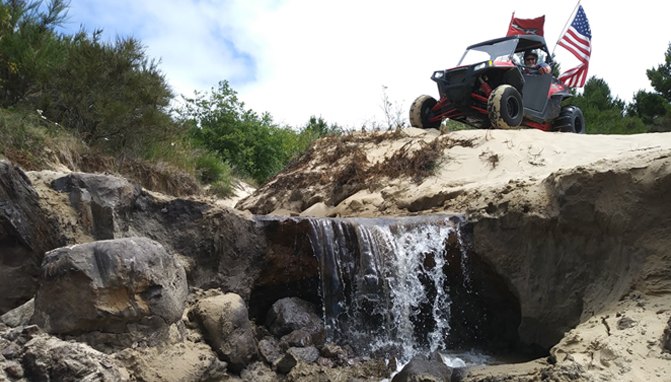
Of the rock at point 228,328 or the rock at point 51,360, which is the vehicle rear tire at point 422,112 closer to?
the rock at point 228,328

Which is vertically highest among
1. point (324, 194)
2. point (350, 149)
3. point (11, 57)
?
point (11, 57)

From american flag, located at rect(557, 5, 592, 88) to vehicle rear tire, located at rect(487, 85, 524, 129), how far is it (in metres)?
3.52

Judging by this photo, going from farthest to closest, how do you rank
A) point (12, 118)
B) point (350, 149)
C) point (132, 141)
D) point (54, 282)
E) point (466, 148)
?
point (350, 149) < point (466, 148) < point (132, 141) < point (12, 118) < point (54, 282)

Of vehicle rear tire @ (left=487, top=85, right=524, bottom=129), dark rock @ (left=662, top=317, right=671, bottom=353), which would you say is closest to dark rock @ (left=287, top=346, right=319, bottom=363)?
dark rock @ (left=662, top=317, right=671, bottom=353)

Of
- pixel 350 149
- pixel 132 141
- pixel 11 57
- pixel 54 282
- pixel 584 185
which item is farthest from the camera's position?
pixel 350 149

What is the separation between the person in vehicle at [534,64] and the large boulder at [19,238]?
9.91 m

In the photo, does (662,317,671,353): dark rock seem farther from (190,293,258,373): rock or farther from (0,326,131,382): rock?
(0,326,131,382): rock

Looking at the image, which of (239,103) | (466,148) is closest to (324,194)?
(466,148)

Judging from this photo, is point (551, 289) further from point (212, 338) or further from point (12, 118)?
point (12, 118)

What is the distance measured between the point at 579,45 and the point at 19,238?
12424 millimetres

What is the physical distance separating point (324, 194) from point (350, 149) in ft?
4.86

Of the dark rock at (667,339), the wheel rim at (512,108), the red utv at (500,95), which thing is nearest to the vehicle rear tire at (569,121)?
the red utv at (500,95)

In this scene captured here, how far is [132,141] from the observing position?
9.41 metres

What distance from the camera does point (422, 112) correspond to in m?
12.5
